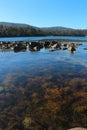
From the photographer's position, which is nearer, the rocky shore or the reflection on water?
the reflection on water

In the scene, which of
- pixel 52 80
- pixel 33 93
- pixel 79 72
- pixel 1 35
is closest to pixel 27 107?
pixel 33 93

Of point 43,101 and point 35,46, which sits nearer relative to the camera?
point 43,101

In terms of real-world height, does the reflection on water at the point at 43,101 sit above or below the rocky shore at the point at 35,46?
above

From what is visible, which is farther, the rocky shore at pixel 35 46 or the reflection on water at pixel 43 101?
the rocky shore at pixel 35 46

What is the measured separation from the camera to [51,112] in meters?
15.8

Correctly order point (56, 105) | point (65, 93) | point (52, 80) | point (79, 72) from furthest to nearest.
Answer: point (79, 72) < point (52, 80) < point (65, 93) < point (56, 105)

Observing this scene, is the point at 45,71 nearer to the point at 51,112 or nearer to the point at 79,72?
the point at 79,72

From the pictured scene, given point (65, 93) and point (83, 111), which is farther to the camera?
point (65, 93)

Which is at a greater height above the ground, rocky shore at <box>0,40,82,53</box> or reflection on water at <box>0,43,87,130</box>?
reflection on water at <box>0,43,87,130</box>

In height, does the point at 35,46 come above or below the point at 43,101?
below

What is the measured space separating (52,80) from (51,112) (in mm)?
8945

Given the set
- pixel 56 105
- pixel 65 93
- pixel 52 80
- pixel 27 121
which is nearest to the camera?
pixel 27 121

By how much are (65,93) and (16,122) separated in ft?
21.1

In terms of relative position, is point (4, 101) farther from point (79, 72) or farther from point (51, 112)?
point (79, 72)
